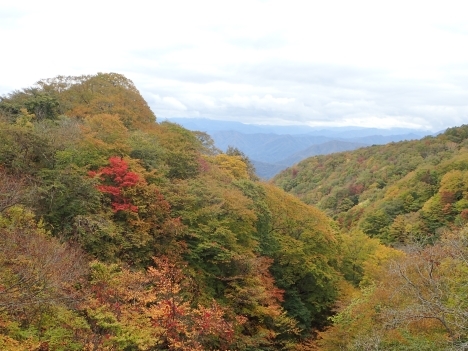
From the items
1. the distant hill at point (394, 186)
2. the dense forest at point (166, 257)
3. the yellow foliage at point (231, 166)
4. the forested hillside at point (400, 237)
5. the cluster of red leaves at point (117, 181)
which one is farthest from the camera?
the distant hill at point (394, 186)

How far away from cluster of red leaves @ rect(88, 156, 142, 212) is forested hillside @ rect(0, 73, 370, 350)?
63 millimetres

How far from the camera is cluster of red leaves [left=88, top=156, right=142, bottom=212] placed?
1556cm

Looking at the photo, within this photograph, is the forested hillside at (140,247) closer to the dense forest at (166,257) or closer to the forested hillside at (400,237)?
the dense forest at (166,257)

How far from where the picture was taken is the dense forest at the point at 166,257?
10.2 m

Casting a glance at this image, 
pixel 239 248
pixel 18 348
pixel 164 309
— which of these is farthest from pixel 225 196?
pixel 18 348

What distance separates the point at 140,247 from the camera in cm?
1548

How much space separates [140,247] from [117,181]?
3.02 metres

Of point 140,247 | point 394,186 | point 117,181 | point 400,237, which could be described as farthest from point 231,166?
point 394,186

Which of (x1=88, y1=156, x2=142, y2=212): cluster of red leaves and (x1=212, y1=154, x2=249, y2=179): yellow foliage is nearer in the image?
(x1=88, y1=156, x2=142, y2=212): cluster of red leaves

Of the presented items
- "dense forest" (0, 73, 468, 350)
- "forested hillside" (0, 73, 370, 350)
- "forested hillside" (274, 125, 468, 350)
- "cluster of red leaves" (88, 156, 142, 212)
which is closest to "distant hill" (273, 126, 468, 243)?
"forested hillside" (274, 125, 468, 350)

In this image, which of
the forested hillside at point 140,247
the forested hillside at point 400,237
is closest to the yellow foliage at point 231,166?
the forested hillside at point 140,247

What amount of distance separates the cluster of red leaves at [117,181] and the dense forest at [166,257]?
67mm

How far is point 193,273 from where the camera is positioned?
52.3 feet

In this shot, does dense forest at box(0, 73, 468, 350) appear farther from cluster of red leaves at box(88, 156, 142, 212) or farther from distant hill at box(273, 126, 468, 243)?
distant hill at box(273, 126, 468, 243)
